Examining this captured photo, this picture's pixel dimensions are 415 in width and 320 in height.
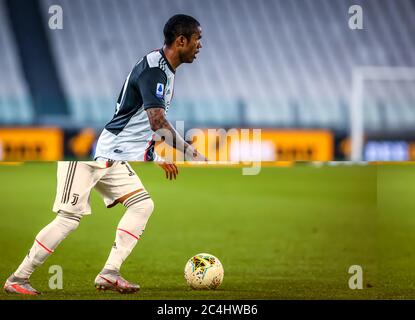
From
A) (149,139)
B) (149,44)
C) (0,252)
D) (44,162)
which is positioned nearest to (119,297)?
(149,139)

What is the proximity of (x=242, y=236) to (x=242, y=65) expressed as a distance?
605 inches

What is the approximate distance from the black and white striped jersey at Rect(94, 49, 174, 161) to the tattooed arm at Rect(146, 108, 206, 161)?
0.15ft

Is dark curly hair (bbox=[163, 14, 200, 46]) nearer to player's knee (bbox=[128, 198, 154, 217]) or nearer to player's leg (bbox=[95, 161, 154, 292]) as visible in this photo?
player's leg (bbox=[95, 161, 154, 292])

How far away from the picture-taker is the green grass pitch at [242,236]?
239 inches

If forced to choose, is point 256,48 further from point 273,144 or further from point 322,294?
point 322,294

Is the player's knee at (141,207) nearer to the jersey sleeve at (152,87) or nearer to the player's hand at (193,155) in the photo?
the player's hand at (193,155)

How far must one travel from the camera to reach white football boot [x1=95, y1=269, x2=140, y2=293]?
17.9ft

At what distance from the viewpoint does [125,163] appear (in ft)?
18.4

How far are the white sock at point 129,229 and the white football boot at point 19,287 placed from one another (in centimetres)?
49

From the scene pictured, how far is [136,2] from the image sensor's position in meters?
24.7
